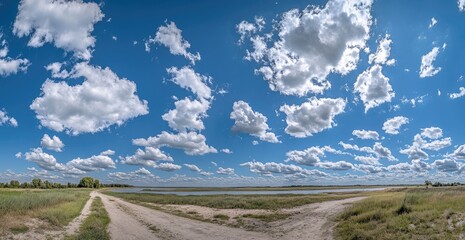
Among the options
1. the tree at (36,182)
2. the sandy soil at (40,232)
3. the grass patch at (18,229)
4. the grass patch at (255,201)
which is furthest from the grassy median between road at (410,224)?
the tree at (36,182)

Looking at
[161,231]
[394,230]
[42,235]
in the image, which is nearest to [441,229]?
[394,230]

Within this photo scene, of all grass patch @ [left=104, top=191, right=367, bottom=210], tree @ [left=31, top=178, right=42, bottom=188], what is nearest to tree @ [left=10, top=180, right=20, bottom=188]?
tree @ [left=31, top=178, right=42, bottom=188]

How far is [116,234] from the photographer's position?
22.3 meters

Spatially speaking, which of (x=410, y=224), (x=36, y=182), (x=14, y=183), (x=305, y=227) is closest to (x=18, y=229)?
(x=305, y=227)

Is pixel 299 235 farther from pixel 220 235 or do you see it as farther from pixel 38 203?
pixel 38 203

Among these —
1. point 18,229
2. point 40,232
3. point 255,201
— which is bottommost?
point 255,201

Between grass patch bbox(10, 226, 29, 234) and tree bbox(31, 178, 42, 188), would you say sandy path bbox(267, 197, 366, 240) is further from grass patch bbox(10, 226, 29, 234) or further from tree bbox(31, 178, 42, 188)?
tree bbox(31, 178, 42, 188)

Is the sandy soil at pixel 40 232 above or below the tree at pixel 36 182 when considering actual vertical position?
below

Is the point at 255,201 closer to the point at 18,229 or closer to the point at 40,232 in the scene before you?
the point at 40,232

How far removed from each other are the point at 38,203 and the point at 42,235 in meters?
14.8

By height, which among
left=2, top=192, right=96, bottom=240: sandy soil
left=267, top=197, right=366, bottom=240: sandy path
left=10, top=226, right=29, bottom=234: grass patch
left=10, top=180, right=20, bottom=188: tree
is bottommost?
left=267, top=197, right=366, bottom=240: sandy path

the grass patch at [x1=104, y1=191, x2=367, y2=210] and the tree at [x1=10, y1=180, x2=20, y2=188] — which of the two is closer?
the grass patch at [x1=104, y1=191, x2=367, y2=210]

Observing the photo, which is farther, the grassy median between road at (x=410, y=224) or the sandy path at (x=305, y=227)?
the sandy path at (x=305, y=227)

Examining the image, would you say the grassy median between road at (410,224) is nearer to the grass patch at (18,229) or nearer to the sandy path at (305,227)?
the sandy path at (305,227)
